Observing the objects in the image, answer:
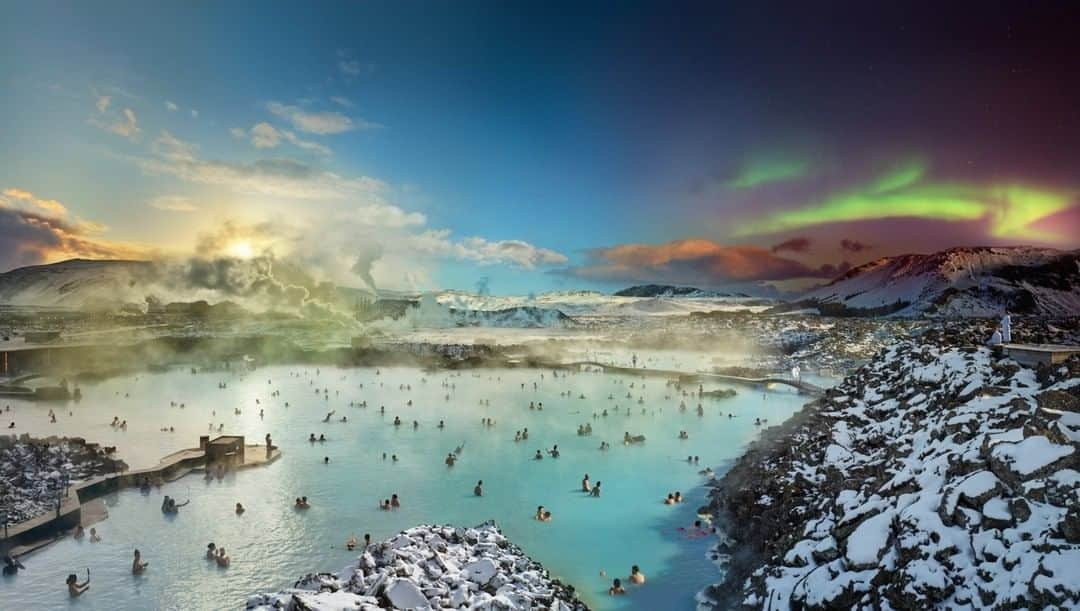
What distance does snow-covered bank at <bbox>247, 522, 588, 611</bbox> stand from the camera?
24.6 ft

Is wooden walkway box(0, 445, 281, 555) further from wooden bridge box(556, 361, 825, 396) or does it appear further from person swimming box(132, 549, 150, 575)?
wooden bridge box(556, 361, 825, 396)

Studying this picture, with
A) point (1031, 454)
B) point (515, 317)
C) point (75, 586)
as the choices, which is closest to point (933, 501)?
point (1031, 454)

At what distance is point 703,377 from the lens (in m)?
42.8

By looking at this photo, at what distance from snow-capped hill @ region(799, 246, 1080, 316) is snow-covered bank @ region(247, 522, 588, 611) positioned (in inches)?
2639

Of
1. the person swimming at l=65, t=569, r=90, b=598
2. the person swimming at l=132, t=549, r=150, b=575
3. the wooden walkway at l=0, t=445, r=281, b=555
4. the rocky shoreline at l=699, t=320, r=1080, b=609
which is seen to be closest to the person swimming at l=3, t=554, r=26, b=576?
the wooden walkway at l=0, t=445, r=281, b=555

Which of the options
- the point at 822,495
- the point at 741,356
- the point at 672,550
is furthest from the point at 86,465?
the point at 741,356

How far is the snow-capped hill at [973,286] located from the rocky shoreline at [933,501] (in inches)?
2393

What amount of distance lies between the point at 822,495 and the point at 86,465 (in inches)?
911

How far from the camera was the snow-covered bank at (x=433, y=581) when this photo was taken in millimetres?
7496

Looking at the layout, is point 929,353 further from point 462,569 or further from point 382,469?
point 382,469

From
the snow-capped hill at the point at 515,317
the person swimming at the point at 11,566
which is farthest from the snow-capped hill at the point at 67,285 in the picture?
the person swimming at the point at 11,566

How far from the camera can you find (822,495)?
1060 centimetres

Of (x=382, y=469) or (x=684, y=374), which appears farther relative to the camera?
(x=684, y=374)

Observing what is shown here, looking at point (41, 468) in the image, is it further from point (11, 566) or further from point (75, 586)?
point (75, 586)
